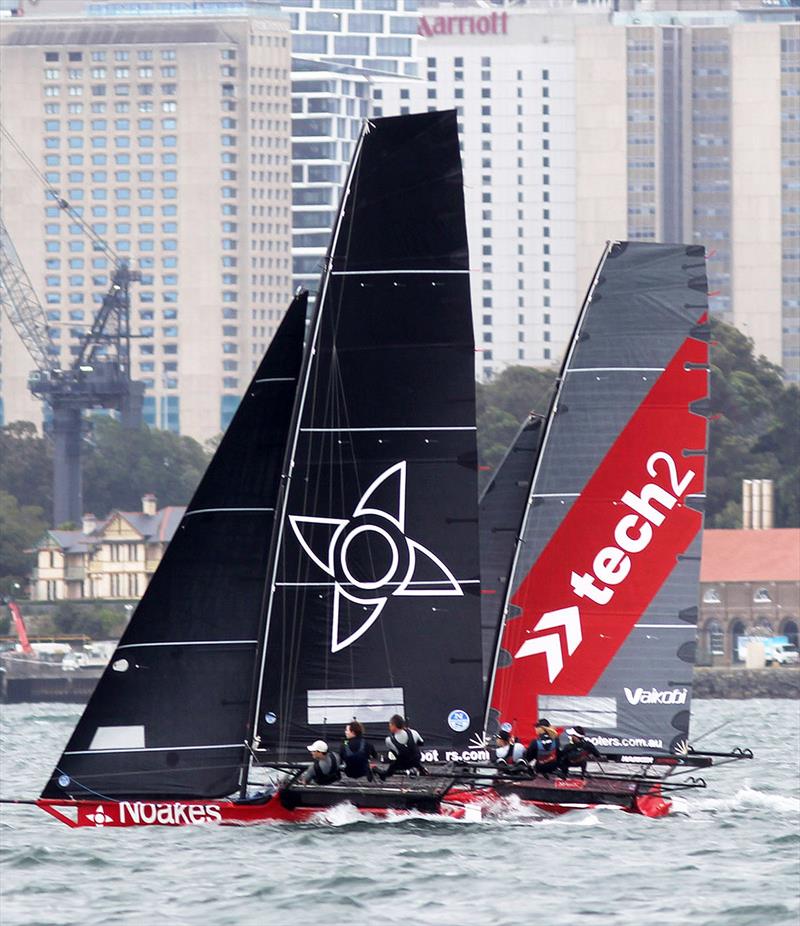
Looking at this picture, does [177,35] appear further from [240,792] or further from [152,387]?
[240,792]

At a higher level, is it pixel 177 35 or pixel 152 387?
pixel 177 35

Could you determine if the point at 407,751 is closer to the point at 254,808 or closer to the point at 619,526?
the point at 254,808

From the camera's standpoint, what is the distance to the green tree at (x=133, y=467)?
451ft

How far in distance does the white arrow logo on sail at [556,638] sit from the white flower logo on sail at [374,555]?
12.1ft

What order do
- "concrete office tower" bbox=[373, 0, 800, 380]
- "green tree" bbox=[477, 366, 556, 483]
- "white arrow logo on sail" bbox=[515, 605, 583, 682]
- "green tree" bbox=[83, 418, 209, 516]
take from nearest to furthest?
"white arrow logo on sail" bbox=[515, 605, 583, 682], "green tree" bbox=[477, 366, 556, 483], "green tree" bbox=[83, 418, 209, 516], "concrete office tower" bbox=[373, 0, 800, 380]

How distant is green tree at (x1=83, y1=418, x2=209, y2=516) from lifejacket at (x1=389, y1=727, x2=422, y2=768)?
114 m

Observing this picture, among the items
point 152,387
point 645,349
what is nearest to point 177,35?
point 152,387

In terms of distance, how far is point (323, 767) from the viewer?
22047 mm

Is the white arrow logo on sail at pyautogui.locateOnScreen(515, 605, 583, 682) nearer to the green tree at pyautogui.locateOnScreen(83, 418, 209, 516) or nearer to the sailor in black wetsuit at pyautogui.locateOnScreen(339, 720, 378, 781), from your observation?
the sailor in black wetsuit at pyautogui.locateOnScreen(339, 720, 378, 781)

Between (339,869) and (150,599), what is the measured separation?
10.9 feet

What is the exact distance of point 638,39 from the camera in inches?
6988

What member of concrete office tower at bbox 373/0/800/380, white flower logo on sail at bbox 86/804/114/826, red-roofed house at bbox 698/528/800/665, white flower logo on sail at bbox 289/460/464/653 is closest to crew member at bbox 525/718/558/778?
white flower logo on sail at bbox 289/460/464/653

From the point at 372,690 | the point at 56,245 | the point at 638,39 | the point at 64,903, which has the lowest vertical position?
the point at 64,903

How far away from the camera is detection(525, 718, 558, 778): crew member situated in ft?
78.1
